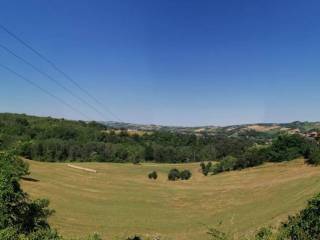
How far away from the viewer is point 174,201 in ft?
225

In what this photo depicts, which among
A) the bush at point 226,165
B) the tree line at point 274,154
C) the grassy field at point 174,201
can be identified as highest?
the tree line at point 274,154

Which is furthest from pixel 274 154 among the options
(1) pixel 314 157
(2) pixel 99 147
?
(2) pixel 99 147

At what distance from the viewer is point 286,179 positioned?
74438 millimetres

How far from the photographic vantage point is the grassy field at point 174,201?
155ft

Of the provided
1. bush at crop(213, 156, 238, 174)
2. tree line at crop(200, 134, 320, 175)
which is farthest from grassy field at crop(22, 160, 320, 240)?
bush at crop(213, 156, 238, 174)

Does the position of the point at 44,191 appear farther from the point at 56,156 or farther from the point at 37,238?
the point at 56,156

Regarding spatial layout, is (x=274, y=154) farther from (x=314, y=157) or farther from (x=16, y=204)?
(x=16, y=204)

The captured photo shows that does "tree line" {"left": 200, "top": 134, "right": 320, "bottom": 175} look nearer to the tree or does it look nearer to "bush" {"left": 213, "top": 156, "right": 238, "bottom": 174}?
"bush" {"left": 213, "top": 156, "right": 238, "bottom": 174}

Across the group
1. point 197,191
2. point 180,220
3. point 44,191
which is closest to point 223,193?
point 197,191

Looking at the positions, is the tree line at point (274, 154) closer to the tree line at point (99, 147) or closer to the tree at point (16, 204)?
the tree line at point (99, 147)

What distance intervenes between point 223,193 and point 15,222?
187 feet

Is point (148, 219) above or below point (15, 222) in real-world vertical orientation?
below

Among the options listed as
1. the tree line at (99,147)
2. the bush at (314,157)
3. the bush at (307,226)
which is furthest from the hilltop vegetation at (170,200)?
the tree line at (99,147)

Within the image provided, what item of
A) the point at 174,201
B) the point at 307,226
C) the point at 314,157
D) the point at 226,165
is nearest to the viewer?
the point at 307,226
